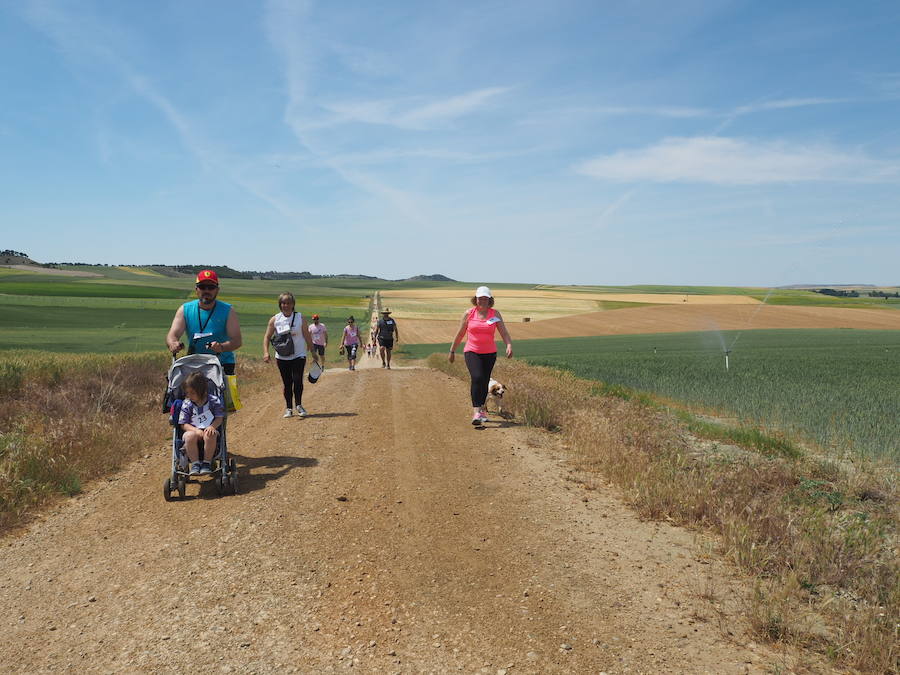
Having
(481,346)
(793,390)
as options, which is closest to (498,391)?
(481,346)

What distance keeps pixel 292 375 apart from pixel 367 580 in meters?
6.55

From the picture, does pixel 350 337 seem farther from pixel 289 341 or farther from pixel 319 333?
pixel 289 341

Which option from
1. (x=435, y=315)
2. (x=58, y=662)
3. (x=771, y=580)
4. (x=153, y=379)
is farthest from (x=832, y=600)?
(x=435, y=315)

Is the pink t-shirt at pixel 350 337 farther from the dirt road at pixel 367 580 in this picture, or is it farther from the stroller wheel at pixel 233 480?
the stroller wheel at pixel 233 480

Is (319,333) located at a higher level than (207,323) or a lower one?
lower

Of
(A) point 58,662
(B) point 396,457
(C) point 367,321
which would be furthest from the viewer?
(C) point 367,321

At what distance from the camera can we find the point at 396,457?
770 cm

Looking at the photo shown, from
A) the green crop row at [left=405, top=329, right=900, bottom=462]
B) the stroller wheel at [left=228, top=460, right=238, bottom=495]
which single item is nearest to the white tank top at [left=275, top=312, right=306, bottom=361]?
the stroller wheel at [left=228, top=460, right=238, bottom=495]

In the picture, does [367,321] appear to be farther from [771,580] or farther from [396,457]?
[771,580]

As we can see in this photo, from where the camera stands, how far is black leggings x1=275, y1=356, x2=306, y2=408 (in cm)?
1025

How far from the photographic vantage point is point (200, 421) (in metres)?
6.54

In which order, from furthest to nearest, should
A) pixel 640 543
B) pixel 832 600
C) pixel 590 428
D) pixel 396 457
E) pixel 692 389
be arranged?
1. pixel 692 389
2. pixel 590 428
3. pixel 396 457
4. pixel 640 543
5. pixel 832 600

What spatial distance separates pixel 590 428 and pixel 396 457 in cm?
285

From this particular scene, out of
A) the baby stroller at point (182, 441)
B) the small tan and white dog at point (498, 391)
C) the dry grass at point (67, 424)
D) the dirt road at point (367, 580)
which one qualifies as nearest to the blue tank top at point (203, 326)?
the baby stroller at point (182, 441)
